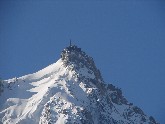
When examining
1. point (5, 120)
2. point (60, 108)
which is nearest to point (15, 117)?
point (5, 120)

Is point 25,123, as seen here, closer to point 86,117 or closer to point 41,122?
point 41,122

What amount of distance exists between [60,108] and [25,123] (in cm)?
1581

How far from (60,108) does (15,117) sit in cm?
1874

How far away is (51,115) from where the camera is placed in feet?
638

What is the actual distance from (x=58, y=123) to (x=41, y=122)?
765cm

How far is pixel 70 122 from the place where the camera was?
19025 cm

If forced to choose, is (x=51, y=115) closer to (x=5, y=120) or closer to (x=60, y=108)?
(x=60, y=108)

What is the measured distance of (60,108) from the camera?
19888cm

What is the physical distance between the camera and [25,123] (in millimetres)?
192625

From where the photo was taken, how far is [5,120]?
197375 millimetres

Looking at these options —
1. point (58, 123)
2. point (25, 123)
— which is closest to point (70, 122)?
point (58, 123)

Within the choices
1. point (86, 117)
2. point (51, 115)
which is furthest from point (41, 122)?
point (86, 117)

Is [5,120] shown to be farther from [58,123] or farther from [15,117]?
[58,123]

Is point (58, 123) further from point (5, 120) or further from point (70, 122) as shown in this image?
point (5, 120)
